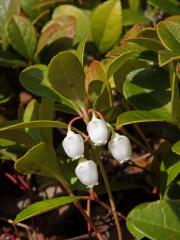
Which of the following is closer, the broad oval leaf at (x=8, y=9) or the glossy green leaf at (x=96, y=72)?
the glossy green leaf at (x=96, y=72)

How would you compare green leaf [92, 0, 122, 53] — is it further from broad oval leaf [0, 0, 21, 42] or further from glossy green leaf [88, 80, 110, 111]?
glossy green leaf [88, 80, 110, 111]

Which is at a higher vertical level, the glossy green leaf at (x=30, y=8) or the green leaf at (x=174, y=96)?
the green leaf at (x=174, y=96)

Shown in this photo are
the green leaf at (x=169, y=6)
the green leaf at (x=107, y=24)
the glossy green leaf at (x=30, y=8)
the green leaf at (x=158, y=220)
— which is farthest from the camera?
the glossy green leaf at (x=30, y=8)

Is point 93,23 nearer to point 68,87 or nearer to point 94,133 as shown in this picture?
point 68,87

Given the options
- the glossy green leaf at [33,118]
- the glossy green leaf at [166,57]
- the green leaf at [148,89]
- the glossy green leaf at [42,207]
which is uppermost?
the glossy green leaf at [166,57]

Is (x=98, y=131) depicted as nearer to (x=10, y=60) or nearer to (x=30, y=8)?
(x=10, y=60)

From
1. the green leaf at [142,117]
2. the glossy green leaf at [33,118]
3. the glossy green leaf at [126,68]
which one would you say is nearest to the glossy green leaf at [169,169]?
the green leaf at [142,117]

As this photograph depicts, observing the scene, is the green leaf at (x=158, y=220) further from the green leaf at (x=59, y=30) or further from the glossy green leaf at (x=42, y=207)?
the green leaf at (x=59, y=30)
